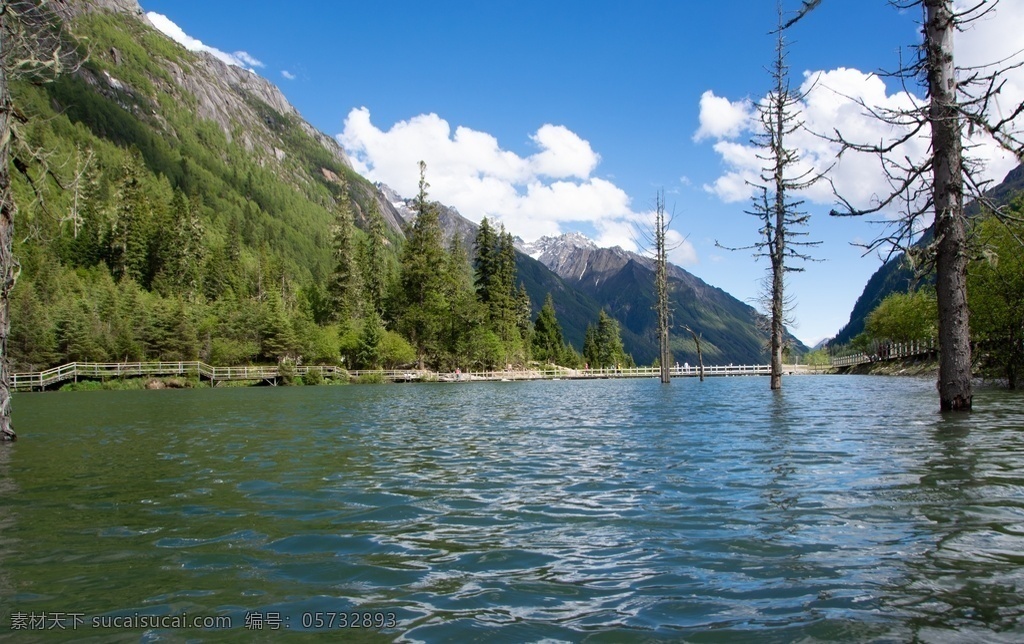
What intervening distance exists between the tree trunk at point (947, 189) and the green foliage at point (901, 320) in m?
52.3

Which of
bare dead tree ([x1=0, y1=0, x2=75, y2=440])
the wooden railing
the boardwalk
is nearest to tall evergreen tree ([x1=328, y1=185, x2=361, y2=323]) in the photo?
the boardwalk

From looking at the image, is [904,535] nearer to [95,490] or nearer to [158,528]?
[158,528]

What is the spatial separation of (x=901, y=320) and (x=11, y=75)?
88924 mm

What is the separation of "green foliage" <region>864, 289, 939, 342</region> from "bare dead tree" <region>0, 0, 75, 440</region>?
65221 mm

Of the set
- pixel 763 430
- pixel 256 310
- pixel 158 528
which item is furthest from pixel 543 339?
pixel 158 528

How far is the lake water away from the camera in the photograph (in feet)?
12.5

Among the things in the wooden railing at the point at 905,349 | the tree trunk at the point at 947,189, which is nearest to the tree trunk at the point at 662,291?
the wooden railing at the point at 905,349

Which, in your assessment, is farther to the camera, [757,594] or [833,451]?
[833,451]

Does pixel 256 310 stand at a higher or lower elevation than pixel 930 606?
higher

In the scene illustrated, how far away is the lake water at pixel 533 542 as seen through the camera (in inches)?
150

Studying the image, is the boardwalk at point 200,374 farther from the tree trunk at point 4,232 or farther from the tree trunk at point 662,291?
the tree trunk at point 4,232

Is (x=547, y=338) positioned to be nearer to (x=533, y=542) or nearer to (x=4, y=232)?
(x=4, y=232)

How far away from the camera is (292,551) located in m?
5.41

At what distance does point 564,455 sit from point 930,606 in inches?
293
